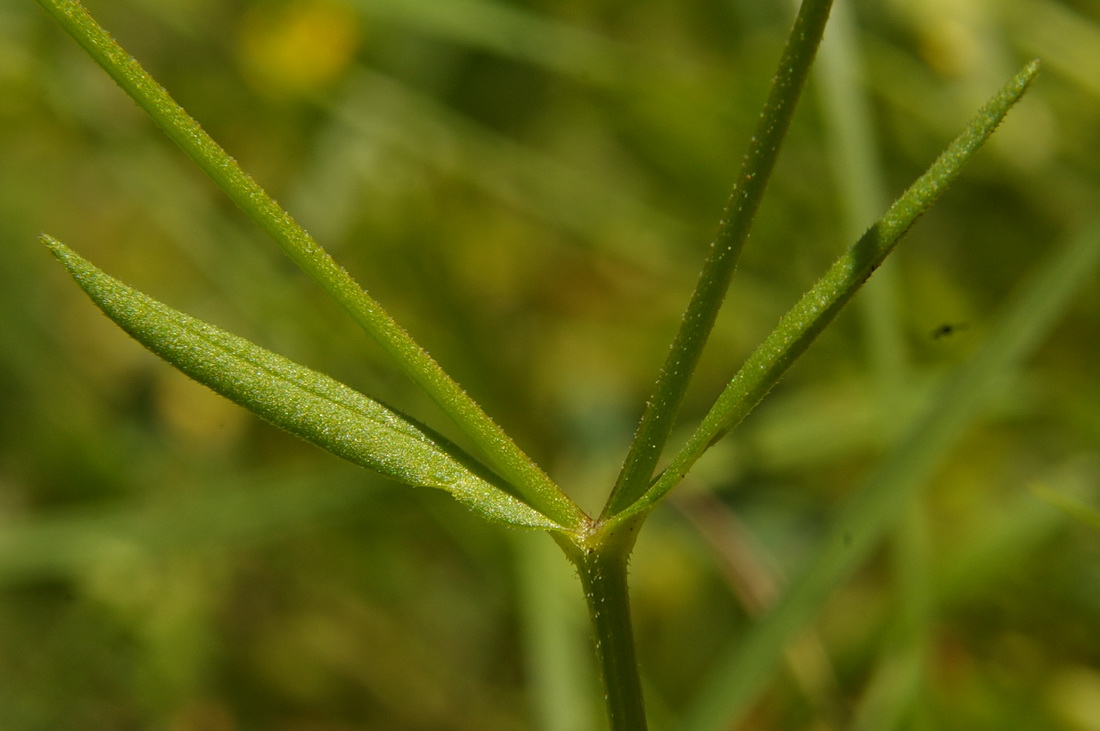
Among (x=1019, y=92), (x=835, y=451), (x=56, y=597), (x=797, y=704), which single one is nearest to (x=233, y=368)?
(x=1019, y=92)

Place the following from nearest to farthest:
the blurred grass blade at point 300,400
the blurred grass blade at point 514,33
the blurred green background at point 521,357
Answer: the blurred grass blade at point 300,400 → the blurred green background at point 521,357 → the blurred grass blade at point 514,33

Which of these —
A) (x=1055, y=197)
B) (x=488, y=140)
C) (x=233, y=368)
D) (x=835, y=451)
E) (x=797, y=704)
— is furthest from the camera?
(x=488, y=140)

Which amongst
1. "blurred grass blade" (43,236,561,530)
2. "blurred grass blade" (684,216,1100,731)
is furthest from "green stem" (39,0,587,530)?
"blurred grass blade" (684,216,1100,731)

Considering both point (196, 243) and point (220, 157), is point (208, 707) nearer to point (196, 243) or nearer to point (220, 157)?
point (196, 243)

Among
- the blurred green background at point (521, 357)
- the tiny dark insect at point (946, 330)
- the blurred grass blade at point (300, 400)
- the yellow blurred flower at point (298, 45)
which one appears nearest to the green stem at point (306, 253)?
the blurred grass blade at point (300, 400)

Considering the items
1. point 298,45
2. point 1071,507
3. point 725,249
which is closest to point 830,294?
point 725,249

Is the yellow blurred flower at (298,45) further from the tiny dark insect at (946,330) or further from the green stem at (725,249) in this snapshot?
the green stem at (725,249)
